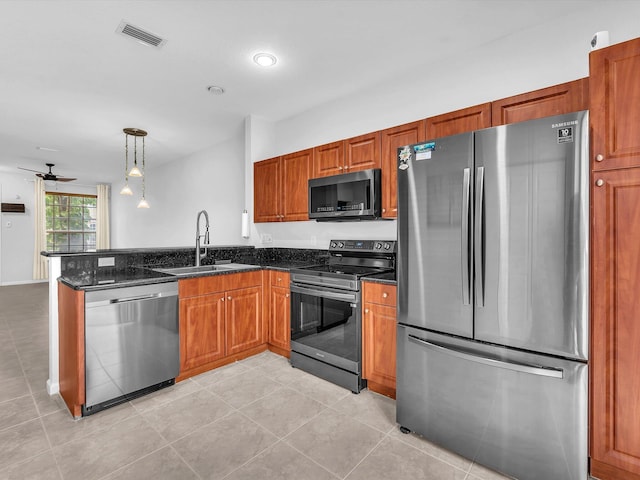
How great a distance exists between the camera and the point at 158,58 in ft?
8.92

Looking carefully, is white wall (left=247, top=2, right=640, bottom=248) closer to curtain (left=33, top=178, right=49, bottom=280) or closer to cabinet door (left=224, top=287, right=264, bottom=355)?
cabinet door (left=224, top=287, right=264, bottom=355)

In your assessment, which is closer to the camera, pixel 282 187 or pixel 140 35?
pixel 140 35

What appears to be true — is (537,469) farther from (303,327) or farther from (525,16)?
(525,16)

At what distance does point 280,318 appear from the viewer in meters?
3.20

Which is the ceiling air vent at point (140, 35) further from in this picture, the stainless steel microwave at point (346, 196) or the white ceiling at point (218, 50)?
the stainless steel microwave at point (346, 196)

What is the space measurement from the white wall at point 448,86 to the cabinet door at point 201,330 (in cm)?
131

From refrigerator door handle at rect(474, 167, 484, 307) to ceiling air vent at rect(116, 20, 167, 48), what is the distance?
245 cm

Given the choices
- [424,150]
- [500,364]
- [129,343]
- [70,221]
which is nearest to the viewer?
[500,364]

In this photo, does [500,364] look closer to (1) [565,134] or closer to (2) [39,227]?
(1) [565,134]

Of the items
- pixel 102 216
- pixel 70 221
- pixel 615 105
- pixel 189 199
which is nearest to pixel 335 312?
pixel 615 105

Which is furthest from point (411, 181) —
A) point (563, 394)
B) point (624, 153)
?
point (563, 394)

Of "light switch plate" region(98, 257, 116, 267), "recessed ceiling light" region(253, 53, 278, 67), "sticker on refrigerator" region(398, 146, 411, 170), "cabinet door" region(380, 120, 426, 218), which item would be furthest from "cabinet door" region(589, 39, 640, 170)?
"light switch plate" region(98, 257, 116, 267)

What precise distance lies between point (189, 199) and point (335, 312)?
4282mm

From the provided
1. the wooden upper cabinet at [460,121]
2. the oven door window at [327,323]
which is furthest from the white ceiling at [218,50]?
the oven door window at [327,323]
